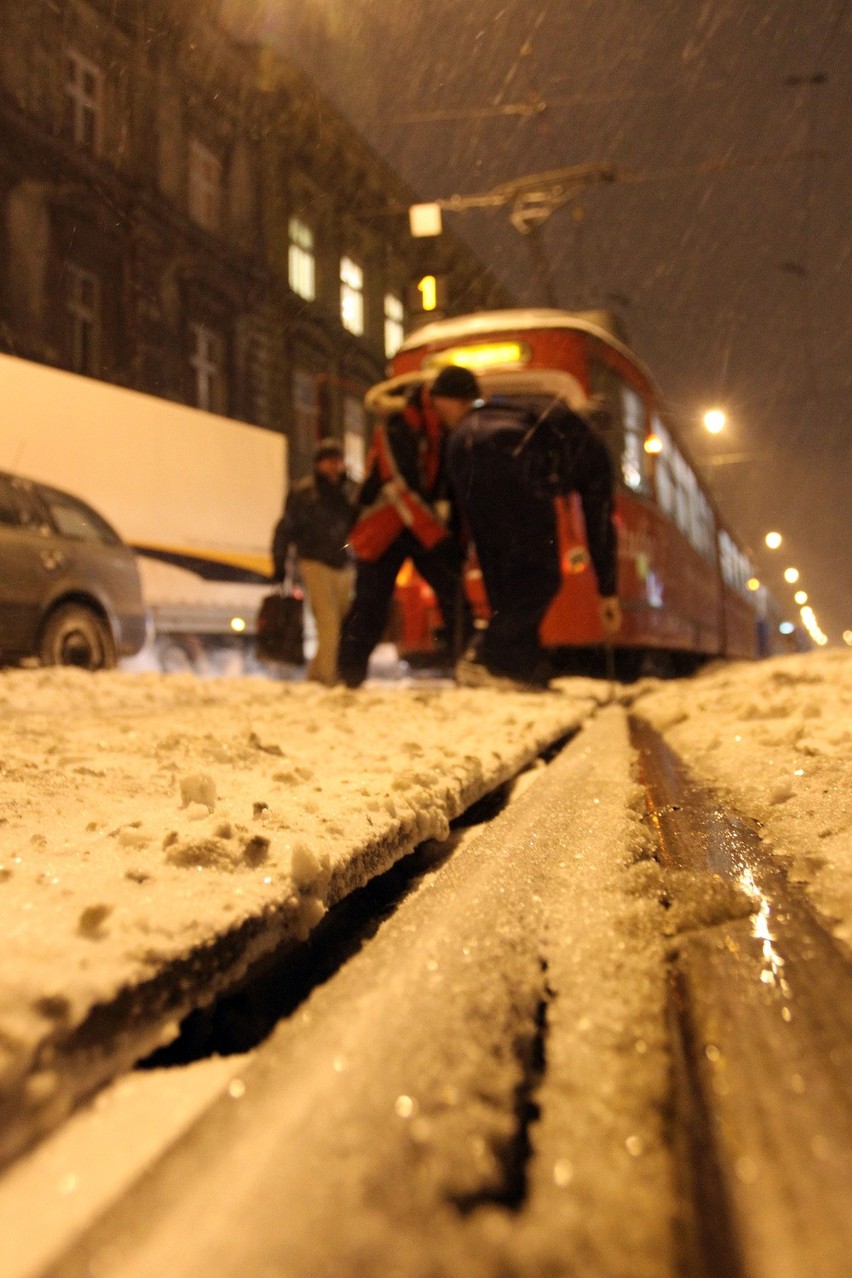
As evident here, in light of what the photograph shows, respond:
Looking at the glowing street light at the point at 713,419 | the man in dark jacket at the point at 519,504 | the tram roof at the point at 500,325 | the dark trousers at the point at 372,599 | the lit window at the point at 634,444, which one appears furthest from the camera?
the glowing street light at the point at 713,419

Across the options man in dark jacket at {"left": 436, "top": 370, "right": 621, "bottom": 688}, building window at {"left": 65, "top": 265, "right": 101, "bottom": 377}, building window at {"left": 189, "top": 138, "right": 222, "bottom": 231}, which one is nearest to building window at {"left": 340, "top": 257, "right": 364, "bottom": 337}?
building window at {"left": 189, "top": 138, "right": 222, "bottom": 231}

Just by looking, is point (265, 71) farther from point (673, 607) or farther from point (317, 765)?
point (317, 765)

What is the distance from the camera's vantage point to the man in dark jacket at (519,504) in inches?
229

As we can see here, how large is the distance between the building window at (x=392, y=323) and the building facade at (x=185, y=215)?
53.3 inches

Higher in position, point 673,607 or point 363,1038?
point 673,607

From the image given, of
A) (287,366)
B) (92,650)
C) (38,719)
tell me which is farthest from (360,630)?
(287,366)

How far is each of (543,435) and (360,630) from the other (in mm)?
1806

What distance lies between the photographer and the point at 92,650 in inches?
332

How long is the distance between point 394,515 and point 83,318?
40.1 ft

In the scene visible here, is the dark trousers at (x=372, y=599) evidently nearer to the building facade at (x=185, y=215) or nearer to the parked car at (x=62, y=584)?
the parked car at (x=62, y=584)

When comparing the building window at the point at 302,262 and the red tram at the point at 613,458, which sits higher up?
the building window at the point at 302,262

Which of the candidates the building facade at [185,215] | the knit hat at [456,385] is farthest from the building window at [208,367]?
the knit hat at [456,385]

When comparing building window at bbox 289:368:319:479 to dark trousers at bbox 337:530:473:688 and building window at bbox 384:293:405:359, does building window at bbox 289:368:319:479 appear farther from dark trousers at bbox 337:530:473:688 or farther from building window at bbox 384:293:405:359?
dark trousers at bbox 337:530:473:688

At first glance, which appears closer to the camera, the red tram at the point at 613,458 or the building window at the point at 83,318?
the red tram at the point at 613,458
